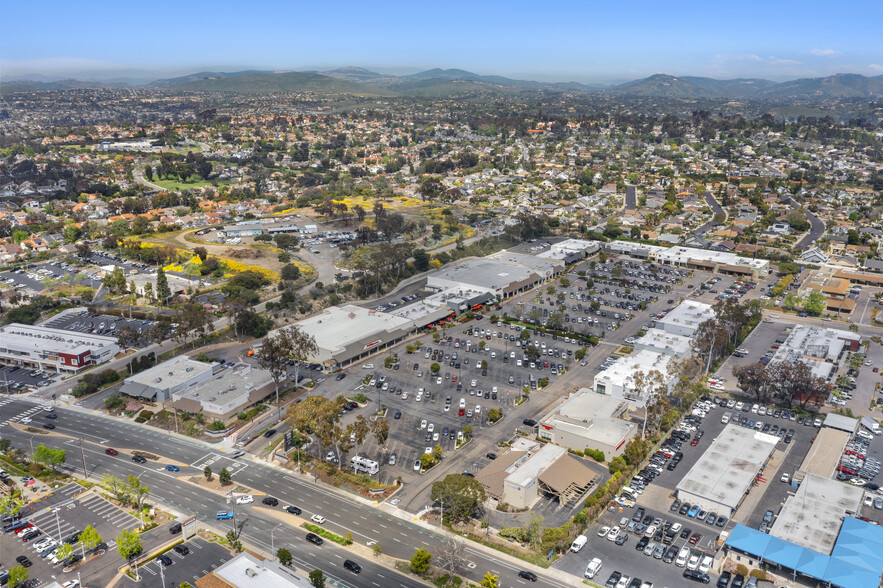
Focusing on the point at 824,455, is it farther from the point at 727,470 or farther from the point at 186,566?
the point at 186,566

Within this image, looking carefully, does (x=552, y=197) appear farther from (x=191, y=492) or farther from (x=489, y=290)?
(x=191, y=492)

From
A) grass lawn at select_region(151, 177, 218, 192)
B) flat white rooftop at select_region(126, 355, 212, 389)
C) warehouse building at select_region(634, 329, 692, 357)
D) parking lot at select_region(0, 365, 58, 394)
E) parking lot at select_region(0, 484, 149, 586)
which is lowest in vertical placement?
parking lot at select_region(0, 365, 58, 394)

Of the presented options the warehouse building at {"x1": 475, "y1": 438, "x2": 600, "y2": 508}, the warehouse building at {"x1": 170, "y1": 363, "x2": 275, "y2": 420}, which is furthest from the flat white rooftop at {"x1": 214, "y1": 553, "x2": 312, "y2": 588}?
the warehouse building at {"x1": 170, "y1": 363, "x2": 275, "y2": 420}

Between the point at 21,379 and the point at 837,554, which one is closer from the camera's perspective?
the point at 837,554

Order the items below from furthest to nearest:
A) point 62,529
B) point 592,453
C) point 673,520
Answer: point 592,453
point 673,520
point 62,529

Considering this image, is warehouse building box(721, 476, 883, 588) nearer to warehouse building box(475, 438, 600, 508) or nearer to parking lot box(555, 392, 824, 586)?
parking lot box(555, 392, 824, 586)

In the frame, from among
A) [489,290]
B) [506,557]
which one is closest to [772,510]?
[506,557]

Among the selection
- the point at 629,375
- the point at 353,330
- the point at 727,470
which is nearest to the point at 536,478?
the point at 727,470
